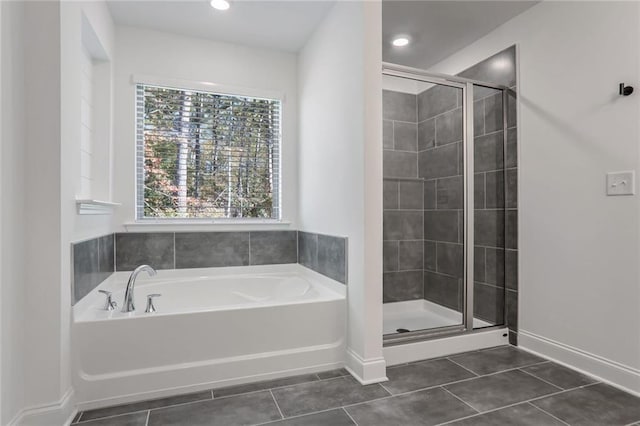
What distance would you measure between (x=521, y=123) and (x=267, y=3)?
6.57 ft

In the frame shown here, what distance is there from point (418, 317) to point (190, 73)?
2.76 meters

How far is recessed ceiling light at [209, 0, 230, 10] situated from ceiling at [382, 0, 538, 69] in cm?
110

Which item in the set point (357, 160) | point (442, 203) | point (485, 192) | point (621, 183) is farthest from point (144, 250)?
point (621, 183)

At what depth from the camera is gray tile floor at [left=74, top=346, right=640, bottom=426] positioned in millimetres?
1740

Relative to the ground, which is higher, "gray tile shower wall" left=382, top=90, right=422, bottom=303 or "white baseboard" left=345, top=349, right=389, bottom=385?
"gray tile shower wall" left=382, top=90, right=422, bottom=303

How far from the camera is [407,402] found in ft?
6.23

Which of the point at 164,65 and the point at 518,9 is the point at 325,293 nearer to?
the point at 164,65

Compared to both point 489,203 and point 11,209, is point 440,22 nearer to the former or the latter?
point 489,203

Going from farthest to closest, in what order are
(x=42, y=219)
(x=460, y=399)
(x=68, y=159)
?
(x=460, y=399), (x=68, y=159), (x=42, y=219)

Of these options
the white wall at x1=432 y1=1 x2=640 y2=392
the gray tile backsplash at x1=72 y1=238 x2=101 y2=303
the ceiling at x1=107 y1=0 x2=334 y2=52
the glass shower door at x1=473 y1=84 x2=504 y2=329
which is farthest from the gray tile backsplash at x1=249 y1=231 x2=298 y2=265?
the white wall at x1=432 y1=1 x2=640 y2=392

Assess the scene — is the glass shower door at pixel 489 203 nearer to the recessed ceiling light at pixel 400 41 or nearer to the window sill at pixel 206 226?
the recessed ceiling light at pixel 400 41

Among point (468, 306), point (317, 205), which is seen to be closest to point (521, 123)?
point (468, 306)

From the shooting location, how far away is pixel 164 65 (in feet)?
9.70

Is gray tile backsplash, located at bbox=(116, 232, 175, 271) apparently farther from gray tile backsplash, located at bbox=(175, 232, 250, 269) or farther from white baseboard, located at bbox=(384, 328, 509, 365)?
white baseboard, located at bbox=(384, 328, 509, 365)
